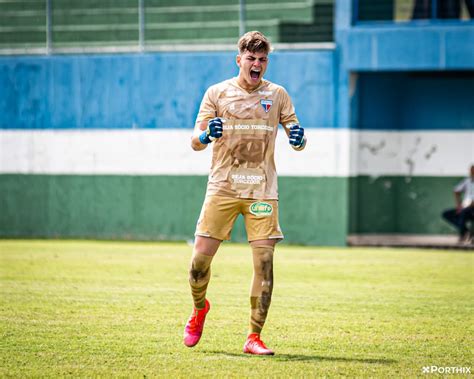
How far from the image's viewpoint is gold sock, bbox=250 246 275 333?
26.7 feet

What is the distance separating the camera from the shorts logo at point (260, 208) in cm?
827

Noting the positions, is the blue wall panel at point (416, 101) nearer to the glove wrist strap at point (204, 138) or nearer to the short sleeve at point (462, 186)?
the short sleeve at point (462, 186)

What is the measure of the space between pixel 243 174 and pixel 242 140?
0.27 m

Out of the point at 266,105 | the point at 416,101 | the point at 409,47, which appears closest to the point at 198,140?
the point at 266,105

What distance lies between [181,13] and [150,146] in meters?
3.03

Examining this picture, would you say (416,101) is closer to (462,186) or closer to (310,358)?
(462,186)

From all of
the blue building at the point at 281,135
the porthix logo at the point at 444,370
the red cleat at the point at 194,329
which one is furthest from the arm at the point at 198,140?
the blue building at the point at 281,135

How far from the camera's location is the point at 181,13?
22250 mm

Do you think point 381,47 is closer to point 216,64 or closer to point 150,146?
point 216,64

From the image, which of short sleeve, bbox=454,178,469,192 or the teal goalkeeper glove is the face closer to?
the teal goalkeeper glove

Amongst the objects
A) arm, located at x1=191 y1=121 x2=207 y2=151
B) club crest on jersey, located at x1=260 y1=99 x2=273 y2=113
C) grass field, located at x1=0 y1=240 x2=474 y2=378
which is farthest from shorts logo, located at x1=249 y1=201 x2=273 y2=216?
grass field, located at x1=0 y1=240 x2=474 y2=378

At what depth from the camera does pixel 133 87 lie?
2166cm

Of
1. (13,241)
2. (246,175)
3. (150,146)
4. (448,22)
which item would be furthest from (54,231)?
(246,175)

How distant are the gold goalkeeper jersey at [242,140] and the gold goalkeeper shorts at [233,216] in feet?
0.19
